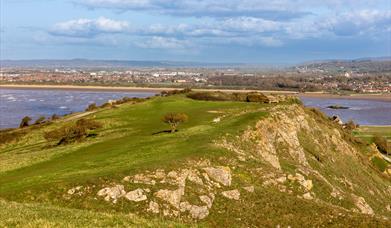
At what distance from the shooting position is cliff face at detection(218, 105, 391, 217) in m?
35.2

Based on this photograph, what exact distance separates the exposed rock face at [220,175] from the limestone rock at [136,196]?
18.4 ft

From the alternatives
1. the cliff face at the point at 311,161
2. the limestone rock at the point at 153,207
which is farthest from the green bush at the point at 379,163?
the limestone rock at the point at 153,207

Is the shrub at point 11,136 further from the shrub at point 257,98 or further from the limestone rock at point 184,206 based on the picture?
the shrub at point 257,98

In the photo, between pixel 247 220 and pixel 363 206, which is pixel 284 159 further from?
pixel 247 220

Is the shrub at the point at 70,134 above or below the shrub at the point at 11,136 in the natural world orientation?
above

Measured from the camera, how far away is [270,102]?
270 ft

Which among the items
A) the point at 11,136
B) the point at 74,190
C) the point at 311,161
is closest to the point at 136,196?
the point at 74,190

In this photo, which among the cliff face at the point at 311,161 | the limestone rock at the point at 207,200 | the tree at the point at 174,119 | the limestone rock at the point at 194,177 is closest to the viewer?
the limestone rock at the point at 207,200

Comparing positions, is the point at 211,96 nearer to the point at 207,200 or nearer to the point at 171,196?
the point at 207,200

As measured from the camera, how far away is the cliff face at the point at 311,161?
115ft

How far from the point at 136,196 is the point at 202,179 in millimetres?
5064

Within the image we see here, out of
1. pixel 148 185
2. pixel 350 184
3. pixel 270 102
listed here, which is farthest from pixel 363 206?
pixel 270 102

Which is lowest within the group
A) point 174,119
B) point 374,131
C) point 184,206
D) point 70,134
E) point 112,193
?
point 374,131

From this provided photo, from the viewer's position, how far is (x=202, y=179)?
3048 cm
